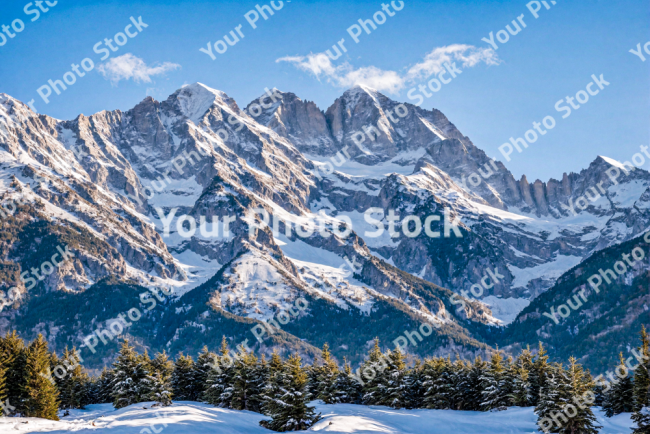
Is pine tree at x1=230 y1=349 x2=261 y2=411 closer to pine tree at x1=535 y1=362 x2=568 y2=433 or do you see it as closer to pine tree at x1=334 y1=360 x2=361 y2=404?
pine tree at x1=334 y1=360 x2=361 y2=404

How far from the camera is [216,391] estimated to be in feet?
257

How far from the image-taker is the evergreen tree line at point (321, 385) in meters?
60.0

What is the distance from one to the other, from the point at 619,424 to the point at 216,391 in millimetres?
45716

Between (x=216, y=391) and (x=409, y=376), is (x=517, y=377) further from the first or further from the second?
(x=216, y=391)

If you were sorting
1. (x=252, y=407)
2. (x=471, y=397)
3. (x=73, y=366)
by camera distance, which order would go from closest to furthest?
(x=252, y=407) → (x=471, y=397) → (x=73, y=366)

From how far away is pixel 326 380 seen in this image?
84500mm

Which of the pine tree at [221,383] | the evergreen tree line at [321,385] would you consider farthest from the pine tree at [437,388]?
the pine tree at [221,383]

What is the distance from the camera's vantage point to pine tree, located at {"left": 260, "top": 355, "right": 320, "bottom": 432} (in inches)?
2356

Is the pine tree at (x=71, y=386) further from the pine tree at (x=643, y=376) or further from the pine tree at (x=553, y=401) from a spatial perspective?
the pine tree at (x=643, y=376)

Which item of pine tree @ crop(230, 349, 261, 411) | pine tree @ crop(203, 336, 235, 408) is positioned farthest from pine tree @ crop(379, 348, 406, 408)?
pine tree @ crop(203, 336, 235, 408)

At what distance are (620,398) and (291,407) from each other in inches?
1526

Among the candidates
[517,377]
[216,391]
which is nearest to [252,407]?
[216,391]

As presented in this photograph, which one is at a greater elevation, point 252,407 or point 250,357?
point 250,357

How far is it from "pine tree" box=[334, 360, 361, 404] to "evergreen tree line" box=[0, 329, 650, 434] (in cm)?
13
